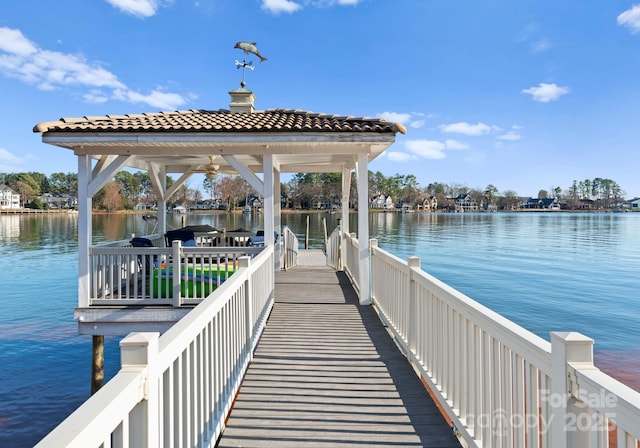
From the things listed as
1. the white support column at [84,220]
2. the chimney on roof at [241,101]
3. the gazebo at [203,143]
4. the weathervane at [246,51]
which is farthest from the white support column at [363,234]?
the weathervane at [246,51]

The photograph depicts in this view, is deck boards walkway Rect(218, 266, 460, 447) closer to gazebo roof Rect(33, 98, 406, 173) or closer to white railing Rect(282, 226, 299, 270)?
gazebo roof Rect(33, 98, 406, 173)

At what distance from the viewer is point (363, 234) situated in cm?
690

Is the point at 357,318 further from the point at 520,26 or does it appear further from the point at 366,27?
the point at 520,26

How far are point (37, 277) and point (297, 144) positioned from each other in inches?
730

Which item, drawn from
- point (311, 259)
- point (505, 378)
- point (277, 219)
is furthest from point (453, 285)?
point (505, 378)

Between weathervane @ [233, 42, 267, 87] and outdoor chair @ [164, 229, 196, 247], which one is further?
weathervane @ [233, 42, 267, 87]

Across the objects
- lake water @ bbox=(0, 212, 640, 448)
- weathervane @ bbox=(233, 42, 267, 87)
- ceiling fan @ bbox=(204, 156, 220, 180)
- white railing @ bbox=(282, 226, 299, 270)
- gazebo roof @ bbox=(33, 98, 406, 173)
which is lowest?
lake water @ bbox=(0, 212, 640, 448)

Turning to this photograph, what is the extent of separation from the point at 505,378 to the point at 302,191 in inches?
3321

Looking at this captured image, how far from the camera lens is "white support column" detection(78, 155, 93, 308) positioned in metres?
6.30

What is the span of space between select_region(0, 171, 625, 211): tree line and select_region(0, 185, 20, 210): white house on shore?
6.14 ft

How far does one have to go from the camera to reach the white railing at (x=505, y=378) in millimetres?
1385

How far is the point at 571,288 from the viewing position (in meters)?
17.8

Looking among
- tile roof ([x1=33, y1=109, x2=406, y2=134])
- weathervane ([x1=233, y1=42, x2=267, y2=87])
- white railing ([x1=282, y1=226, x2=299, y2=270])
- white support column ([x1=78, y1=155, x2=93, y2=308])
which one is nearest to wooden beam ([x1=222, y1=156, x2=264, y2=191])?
tile roof ([x1=33, y1=109, x2=406, y2=134])

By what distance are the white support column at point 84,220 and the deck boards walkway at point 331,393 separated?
10.5 ft
